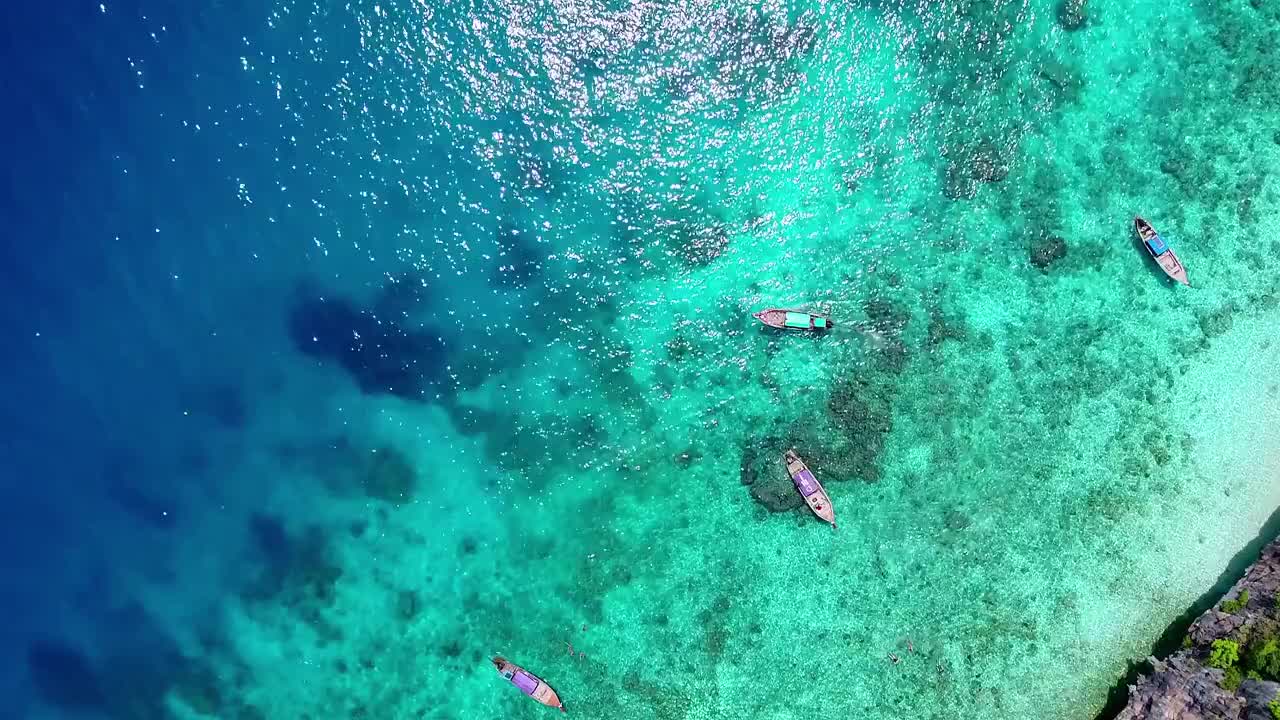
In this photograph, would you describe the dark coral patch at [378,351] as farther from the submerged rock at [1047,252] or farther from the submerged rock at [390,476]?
the submerged rock at [1047,252]

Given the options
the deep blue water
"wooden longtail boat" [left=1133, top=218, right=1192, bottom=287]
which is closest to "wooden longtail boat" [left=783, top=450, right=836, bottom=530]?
"wooden longtail boat" [left=1133, top=218, right=1192, bottom=287]

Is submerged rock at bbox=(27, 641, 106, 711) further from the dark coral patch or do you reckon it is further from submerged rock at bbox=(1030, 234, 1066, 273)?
submerged rock at bbox=(1030, 234, 1066, 273)

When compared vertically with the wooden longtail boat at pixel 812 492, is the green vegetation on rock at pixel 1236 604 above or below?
below

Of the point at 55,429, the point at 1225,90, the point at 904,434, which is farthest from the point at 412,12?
the point at 1225,90

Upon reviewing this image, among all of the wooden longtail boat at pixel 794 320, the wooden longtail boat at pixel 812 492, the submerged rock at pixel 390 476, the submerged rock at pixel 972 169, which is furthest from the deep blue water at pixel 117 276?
the submerged rock at pixel 972 169

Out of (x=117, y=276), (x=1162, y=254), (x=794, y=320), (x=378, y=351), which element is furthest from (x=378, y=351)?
(x=1162, y=254)

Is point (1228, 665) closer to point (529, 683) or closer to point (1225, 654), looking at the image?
point (1225, 654)
